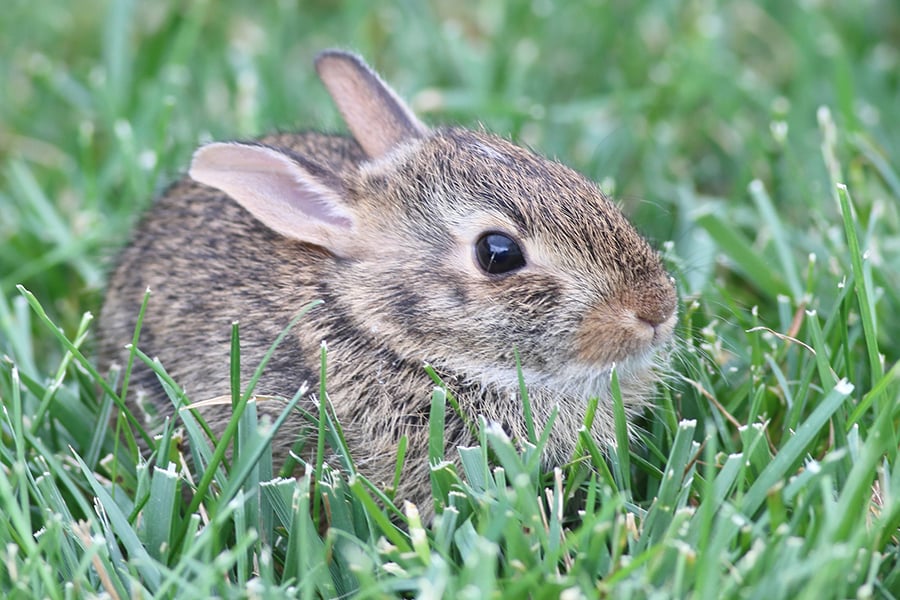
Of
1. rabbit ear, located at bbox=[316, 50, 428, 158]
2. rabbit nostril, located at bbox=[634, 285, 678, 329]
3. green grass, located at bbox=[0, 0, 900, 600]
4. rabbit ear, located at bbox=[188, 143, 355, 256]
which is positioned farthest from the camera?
rabbit ear, located at bbox=[316, 50, 428, 158]

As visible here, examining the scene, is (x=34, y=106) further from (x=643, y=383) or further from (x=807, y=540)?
(x=807, y=540)

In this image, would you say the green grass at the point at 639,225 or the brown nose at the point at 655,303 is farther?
the brown nose at the point at 655,303

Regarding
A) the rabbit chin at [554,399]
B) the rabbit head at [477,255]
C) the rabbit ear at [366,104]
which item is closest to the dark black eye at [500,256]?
the rabbit head at [477,255]

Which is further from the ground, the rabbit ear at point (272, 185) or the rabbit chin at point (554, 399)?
the rabbit ear at point (272, 185)

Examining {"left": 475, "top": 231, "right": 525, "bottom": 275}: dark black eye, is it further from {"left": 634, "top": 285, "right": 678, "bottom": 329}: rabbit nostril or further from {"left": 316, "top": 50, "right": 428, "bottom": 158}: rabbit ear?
{"left": 316, "top": 50, "right": 428, "bottom": 158}: rabbit ear

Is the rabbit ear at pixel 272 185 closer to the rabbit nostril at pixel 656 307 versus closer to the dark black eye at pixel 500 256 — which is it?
the dark black eye at pixel 500 256

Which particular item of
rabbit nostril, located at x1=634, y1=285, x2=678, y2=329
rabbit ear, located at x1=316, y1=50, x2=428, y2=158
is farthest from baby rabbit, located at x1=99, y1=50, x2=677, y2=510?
rabbit ear, located at x1=316, y1=50, x2=428, y2=158

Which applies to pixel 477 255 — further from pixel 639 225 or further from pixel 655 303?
pixel 639 225
